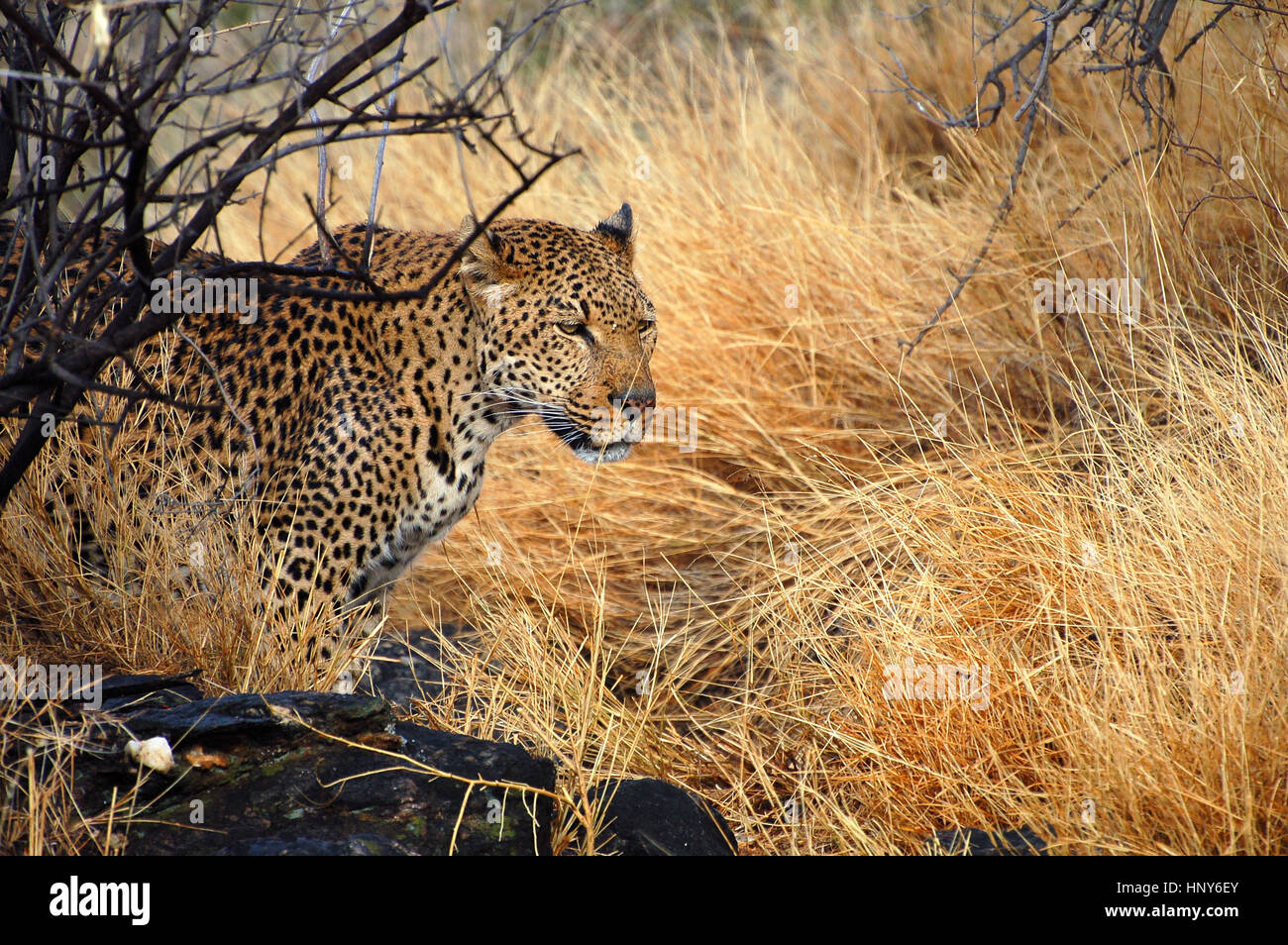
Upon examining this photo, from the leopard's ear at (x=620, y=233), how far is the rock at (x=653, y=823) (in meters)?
2.46

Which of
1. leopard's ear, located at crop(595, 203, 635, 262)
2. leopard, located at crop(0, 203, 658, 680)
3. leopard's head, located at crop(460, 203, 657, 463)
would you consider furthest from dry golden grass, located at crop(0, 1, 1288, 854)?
leopard's ear, located at crop(595, 203, 635, 262)

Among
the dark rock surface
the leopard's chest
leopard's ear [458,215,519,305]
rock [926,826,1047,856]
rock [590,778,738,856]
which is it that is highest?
leopard's ear [458,215,519,305]

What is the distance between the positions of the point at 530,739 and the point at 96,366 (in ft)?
6.98

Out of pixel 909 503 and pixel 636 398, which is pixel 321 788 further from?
pixel 909 503

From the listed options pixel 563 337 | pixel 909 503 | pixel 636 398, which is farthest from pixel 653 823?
pixel 909 503

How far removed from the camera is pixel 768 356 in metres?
6.86

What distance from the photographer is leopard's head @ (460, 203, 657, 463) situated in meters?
5.05

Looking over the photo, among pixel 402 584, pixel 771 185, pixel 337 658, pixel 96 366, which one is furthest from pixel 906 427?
pixel 96 366

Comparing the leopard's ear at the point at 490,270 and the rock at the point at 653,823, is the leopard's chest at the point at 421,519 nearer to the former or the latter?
the leopard's ear at the point at 490,270

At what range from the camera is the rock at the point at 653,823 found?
150 inches

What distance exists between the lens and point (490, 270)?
5.03 m

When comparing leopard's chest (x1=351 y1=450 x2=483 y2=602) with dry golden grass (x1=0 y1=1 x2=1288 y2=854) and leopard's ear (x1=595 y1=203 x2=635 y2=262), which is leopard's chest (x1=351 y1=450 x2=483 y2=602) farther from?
leopard's ear (x1=595 y1=203 x2=635 y2=262)

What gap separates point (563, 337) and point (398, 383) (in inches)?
26.2

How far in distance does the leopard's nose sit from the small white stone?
2.22m
